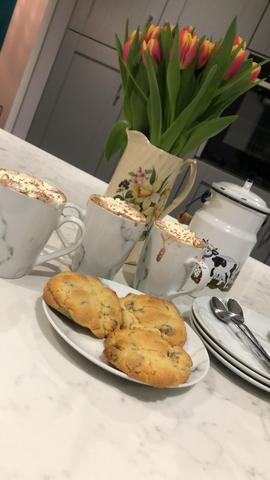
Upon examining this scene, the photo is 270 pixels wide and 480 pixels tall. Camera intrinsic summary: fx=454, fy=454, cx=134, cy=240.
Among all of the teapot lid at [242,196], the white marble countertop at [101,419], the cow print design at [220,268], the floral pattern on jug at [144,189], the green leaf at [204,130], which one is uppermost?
the green leaf at [204,130]

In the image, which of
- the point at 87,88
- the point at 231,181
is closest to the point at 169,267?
the point at 231,181

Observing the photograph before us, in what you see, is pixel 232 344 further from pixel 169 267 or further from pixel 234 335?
pixel 169 267

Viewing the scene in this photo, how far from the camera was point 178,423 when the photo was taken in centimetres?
47

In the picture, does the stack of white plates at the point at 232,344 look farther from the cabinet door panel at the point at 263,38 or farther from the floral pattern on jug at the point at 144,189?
the cabinet door panel at the point at 263,38

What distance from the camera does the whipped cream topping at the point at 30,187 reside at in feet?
1.79

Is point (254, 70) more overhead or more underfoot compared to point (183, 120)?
more overhead

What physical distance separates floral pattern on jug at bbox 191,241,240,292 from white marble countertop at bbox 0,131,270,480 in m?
Answer: 0.23

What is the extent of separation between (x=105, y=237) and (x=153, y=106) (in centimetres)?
25

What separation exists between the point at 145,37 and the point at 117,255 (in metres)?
0.36

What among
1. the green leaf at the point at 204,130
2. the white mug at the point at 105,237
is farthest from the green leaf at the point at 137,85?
the white mug at the point at 105,237

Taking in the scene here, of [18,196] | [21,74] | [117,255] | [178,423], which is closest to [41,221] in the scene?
[18,196]

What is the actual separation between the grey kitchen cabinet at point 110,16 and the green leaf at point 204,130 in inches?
85.5

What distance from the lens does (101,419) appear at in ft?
1.38

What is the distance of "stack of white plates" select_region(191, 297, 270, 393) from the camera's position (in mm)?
595
